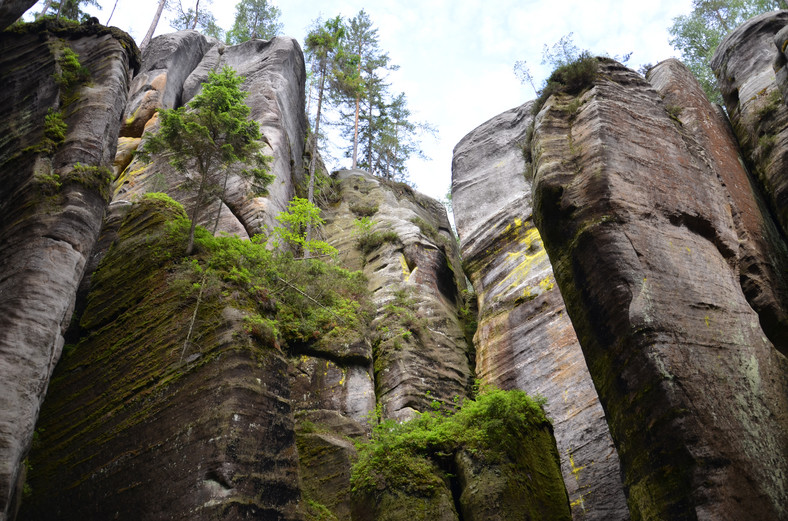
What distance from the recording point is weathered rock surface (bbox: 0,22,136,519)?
26.0ft

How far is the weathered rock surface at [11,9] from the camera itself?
9804 millimetres

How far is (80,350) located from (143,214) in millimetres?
3294

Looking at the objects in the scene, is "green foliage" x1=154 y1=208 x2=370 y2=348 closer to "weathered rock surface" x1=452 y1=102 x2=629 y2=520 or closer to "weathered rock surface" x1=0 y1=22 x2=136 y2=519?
"weathered rock surface" x1=0 y1=22 x2=136 y2=519

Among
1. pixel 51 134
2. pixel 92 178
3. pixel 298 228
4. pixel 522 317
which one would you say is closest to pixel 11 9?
pixel 51 134

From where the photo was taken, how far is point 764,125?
12.5 meters

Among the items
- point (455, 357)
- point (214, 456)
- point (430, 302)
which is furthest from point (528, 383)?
point (214, 456)

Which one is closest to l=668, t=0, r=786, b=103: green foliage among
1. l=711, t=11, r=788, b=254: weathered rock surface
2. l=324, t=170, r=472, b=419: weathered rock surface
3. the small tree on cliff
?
l=711, t=11, r=788, b=254: weathered rock surface

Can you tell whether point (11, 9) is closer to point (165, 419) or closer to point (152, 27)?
point (165, 419)

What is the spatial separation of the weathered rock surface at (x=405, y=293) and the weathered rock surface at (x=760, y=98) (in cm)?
747

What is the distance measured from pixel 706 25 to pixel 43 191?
90.8 ft

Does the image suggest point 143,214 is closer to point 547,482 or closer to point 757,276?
point 547,482

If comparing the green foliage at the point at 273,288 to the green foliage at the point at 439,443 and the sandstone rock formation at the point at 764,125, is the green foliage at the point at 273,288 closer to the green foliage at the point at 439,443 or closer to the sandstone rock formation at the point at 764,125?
the green foliage at the point at 439,443

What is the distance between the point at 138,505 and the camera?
721 cm

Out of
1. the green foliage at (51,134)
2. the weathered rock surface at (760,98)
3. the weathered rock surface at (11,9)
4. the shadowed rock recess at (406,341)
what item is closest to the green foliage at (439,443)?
the shadowed rock recess at (406,341)
